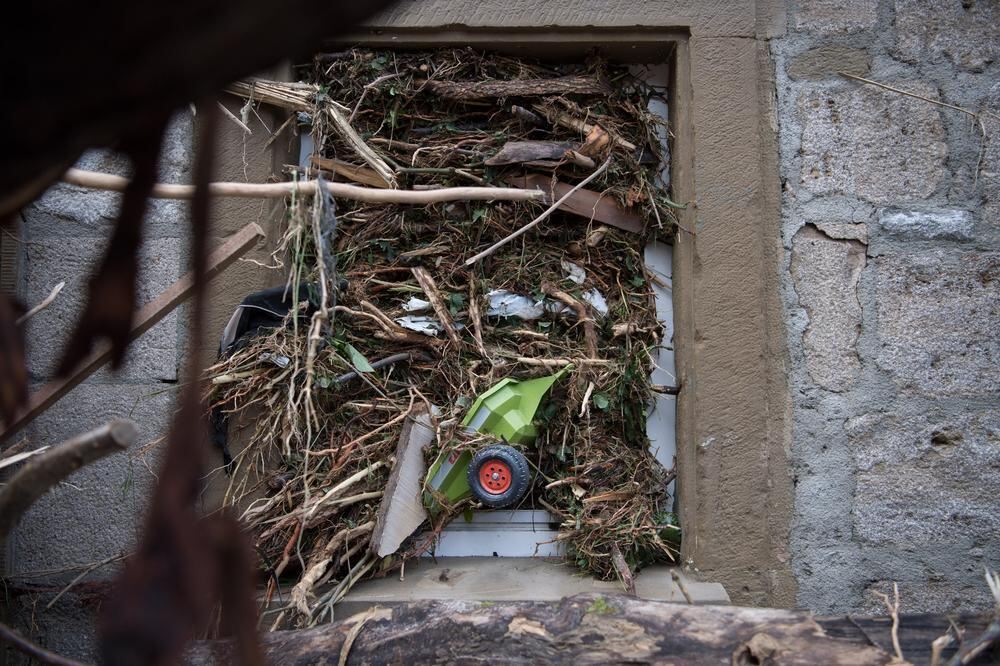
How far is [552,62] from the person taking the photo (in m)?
2.60

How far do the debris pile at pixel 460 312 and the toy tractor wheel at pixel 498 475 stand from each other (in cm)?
8

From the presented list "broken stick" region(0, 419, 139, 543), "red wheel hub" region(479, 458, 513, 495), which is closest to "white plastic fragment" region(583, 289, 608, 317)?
"red wheel hub" region(479, 458, 513, 495)

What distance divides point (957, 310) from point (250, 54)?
240 cm

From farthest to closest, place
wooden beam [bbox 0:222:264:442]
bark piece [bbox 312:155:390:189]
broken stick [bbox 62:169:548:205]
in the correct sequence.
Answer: bark piece [bbox 312:155:390:189], wooden beam [bbox 0:222:264:442], broken stick [bbox 62:169:548:205]

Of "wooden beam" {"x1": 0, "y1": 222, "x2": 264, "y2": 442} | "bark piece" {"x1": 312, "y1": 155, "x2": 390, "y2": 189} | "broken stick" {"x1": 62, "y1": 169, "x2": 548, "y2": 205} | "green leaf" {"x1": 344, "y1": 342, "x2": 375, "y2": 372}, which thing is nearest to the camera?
"broken stick" {"x1": 62, "y1": 169, "x2": 548, "y2": 205}

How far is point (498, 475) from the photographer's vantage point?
2137mm

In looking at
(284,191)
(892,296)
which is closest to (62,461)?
(284,191)

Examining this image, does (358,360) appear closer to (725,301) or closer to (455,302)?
(455,302)

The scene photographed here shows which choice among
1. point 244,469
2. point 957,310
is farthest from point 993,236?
point 244,469

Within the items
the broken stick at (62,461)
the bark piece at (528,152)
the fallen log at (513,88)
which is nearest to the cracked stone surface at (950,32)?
the fallen log at (513,88)

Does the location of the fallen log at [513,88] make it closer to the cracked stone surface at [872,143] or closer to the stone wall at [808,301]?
the stone wall at [808,301]

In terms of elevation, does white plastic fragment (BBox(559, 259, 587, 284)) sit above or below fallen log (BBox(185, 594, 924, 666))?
above

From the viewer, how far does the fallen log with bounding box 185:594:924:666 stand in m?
1.37

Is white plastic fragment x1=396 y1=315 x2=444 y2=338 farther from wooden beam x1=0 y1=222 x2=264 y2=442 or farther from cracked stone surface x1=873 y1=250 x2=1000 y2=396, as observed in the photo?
cracked stone surface x1=873 y1=250 x2=1000 y2=396
